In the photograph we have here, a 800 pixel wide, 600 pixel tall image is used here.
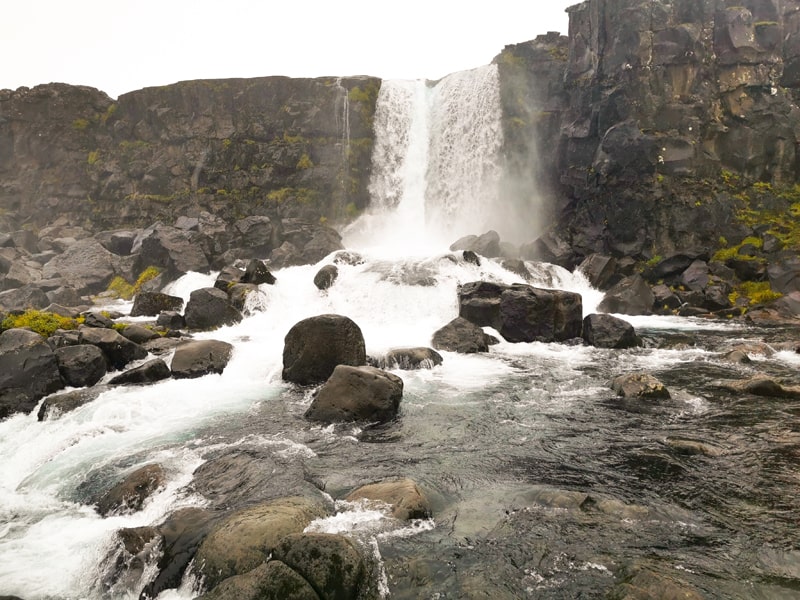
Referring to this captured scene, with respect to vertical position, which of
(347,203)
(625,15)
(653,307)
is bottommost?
(653,307)

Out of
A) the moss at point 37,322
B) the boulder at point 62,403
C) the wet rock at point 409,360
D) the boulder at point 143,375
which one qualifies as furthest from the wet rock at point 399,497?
the moss at point 37,322

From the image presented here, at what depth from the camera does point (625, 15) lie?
3453cm

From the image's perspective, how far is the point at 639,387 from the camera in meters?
14.4

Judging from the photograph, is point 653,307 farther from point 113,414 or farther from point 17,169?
point 17,169

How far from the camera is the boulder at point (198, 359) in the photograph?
17578 millimetres

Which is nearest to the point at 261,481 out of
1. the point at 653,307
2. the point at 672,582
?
the point at 672,582

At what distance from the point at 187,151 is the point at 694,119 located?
41.8 metres

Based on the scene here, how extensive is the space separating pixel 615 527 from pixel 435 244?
36925 mm

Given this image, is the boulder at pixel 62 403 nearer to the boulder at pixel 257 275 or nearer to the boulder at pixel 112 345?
the boulder at pixel 112 345

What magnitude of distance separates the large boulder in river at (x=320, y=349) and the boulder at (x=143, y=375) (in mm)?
4158

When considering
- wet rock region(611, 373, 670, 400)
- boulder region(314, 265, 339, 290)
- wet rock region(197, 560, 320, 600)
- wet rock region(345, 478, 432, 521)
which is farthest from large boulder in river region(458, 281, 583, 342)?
wet rock region(197, 560, 320, 600)

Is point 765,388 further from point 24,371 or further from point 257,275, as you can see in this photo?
point 257,275

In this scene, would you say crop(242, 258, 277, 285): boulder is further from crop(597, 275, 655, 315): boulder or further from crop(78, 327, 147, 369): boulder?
crop(597, 275, 655, 315): boulder

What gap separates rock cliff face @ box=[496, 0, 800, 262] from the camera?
3356 cm
